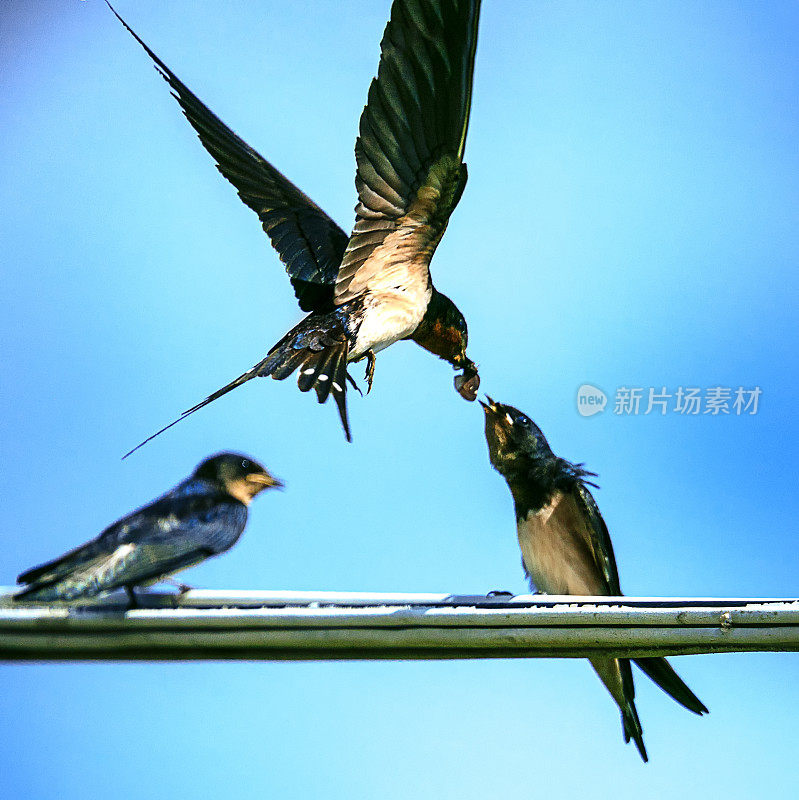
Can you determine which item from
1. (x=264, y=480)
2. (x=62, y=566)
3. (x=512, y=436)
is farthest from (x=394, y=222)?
(x=62, y=566)

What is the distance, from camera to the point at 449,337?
232 centimetres

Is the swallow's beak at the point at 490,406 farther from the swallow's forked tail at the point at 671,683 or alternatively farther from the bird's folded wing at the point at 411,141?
the swallow's forked tail at the point at 671,683

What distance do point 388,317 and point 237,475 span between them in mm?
761

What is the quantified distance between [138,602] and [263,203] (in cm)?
157

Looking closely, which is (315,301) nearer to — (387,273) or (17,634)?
(387,273)

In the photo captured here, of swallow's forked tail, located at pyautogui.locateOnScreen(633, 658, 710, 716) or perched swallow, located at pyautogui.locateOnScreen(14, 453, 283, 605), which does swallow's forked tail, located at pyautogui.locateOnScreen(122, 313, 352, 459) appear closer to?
perched swallow, located at pyautogui.locateOnScreen(14, 453, 283, 605)

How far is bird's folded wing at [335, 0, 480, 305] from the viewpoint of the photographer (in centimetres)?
179

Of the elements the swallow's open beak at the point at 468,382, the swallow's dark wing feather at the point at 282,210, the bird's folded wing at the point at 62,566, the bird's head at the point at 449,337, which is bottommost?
the bird's folded wing at the point at 62,566

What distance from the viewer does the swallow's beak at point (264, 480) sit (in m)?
1.37

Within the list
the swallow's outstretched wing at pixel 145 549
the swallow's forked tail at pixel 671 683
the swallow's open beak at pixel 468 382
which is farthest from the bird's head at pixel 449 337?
the swallow's outstretched wing at pixel 145 549

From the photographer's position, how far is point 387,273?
2072 mm

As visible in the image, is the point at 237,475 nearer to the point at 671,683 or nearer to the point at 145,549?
the point at 145,549

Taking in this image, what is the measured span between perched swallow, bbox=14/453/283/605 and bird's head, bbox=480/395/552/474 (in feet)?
2.73

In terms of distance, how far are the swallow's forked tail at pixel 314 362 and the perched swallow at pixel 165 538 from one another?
0.23 metres
